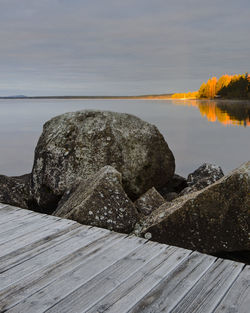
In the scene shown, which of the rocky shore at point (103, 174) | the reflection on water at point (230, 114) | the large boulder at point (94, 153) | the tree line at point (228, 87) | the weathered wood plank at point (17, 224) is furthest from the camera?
the tree line at point (228, 87)

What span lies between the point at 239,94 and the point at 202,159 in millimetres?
78184

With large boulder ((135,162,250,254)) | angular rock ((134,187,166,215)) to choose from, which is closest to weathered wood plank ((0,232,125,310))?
large boulder ((135,162,250,254))

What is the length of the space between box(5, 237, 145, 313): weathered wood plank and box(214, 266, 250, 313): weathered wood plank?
3.53ft

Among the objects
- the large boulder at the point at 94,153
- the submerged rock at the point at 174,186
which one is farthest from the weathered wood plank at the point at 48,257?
the submerged rock at the point at 174,186

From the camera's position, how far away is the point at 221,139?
1455 inches

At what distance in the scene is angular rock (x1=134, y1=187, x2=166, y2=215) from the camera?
7164 mm

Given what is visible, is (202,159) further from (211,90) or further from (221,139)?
(211,90)

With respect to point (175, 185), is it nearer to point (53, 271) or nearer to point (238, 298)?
point (53, 271)

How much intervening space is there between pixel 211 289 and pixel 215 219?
206 centimetres

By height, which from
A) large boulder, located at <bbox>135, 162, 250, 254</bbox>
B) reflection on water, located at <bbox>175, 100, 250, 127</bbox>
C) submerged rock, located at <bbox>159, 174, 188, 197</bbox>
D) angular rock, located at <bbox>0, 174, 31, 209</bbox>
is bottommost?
reflection on water, located at <bbox>175, 100, 250, 127</bbox>

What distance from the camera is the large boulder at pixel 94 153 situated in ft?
28.4

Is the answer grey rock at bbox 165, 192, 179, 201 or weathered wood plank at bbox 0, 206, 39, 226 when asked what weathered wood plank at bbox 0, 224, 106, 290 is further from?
grey rock at bbox 165, 192, 179, 201

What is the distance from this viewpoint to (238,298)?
2857 millimetres

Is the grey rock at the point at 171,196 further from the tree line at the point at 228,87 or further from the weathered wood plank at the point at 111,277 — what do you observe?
the tree line at the point at 228,87
